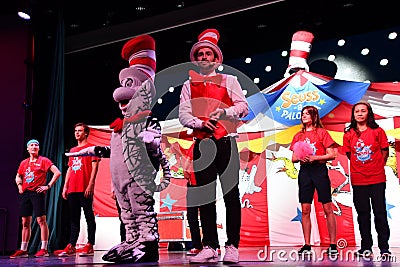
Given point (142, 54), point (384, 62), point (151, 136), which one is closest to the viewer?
point (151, 136)

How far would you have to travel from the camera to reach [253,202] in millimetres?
5797

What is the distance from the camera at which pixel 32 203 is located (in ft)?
15.0

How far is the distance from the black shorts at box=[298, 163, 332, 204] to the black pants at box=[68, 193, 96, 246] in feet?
6.95

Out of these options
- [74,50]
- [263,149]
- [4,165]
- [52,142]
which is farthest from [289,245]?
[74,50]

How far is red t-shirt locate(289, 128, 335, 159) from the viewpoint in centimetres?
357

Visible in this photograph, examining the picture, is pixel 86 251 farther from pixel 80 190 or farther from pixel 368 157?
pixel 368 157

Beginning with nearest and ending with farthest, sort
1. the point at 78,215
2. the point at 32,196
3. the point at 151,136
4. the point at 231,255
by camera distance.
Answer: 1. the point at 231,255
2. the point at 151,136
3. the point at 78,215
4. the point at 32,196

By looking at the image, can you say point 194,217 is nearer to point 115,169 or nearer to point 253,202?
point 115,169

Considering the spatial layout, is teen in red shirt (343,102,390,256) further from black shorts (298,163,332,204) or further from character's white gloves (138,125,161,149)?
character's white gloves (138,125,161,149)

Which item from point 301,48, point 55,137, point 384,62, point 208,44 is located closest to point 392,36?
point 384,62

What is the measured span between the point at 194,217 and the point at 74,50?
4631 millimetres

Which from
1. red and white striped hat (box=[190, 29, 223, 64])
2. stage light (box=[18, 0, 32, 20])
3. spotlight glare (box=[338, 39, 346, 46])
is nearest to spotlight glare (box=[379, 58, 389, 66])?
spotlight glare (box=[338, 39, 346, 46])

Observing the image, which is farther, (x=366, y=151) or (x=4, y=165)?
(x=4, y=165)

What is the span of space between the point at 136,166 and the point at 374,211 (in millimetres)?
1807
